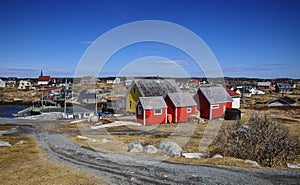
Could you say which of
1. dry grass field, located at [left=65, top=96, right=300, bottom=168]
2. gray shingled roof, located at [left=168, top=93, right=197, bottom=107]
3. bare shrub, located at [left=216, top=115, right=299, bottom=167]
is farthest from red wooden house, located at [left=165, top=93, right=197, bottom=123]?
bare shrub, located at [left=216, top=115, right=299, bottom=167]

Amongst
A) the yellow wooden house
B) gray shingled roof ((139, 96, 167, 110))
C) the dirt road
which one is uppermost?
the yellow wooden house

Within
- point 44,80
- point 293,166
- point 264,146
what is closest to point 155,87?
point 264,146

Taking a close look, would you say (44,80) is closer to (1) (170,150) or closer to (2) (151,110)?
(2) (151,110)

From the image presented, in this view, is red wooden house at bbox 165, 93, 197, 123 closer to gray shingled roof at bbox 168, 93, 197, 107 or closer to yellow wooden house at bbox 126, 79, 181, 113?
gray shingled roof at bbox 168, 93, 197, 107

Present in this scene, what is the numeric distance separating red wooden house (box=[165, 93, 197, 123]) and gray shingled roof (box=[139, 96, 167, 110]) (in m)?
1.16

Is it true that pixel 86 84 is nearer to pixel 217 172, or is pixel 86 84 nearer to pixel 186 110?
pixel 186 110

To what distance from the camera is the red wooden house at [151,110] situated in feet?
92.7

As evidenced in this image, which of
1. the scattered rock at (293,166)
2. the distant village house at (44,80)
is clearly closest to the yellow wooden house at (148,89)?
the scattered rock at (293,166)

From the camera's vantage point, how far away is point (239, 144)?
15.3 meters

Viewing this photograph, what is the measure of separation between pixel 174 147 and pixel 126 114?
75.5 feet

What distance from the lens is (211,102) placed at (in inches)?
1296

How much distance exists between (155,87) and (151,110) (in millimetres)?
5832

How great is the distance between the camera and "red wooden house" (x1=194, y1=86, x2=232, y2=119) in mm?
33156

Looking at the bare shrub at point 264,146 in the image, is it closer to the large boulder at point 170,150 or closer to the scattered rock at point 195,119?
the large boulder at point 170,150
